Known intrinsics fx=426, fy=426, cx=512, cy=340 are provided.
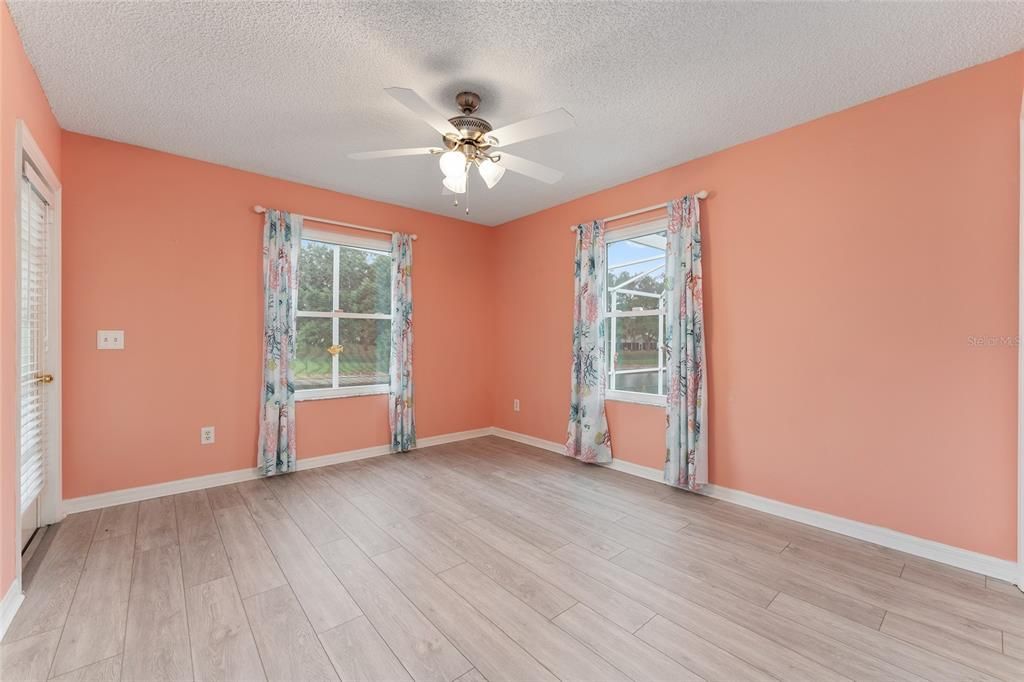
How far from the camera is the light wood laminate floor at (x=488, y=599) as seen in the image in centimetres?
156

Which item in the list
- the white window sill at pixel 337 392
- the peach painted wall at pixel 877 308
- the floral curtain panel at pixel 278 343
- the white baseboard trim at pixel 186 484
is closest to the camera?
the peach painted wall at pixel 877 308

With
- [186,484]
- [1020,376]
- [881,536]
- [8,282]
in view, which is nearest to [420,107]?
[8,282]

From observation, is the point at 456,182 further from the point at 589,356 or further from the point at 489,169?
the point at 589,356

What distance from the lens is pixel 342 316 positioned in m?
4.12

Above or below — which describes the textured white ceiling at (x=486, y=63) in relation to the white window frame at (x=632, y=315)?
above

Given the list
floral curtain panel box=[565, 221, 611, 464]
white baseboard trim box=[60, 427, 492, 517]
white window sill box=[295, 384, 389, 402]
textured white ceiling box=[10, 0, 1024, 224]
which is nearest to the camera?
textured white ceiling box=[10, 0, 1024, 224]

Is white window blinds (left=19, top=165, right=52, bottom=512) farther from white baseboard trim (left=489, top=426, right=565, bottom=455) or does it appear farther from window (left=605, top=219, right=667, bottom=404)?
window (left=605, top=219, right=667, bottom=404)

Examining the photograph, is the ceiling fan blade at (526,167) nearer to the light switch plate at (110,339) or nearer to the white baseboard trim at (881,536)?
the white baseboard trim at (881,536)

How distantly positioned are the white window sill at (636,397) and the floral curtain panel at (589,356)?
93 mm

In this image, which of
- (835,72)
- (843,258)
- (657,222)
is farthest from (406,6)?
(843,258)

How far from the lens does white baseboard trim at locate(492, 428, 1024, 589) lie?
2111 millimetres

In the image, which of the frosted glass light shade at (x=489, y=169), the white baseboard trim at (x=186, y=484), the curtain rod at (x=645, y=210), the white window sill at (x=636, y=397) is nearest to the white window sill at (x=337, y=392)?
the white baseboard trim at (x=186, y=484)

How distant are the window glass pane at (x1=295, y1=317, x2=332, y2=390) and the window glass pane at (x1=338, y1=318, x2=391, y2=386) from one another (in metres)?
0.13

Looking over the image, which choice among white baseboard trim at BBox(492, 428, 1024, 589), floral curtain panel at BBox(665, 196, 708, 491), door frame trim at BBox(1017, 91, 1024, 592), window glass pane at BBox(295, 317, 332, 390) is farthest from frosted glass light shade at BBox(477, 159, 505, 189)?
white baseboard trim at BBox(492, 428, 1024, 589)
